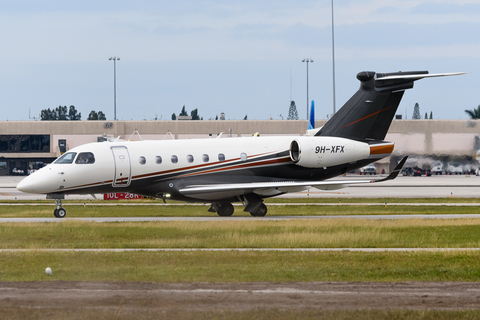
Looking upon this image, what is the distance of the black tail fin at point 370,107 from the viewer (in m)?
33.9

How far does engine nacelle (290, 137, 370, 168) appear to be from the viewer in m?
33.2

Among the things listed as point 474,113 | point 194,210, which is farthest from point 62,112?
point 194,210

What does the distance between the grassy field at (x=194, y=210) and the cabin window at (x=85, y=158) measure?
4.20m

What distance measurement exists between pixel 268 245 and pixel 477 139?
2504 inches

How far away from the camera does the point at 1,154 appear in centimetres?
11375

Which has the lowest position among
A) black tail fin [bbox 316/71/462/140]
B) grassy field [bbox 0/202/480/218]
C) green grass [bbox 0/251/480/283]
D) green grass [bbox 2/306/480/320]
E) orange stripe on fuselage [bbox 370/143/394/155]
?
grassy field [bbox 0/202/480/218]

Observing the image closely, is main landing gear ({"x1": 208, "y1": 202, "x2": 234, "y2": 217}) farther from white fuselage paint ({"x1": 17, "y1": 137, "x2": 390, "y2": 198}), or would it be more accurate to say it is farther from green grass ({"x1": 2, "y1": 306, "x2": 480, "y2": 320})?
green grass ({"x1": 2, "y1": 306, "x2": 480, "y2": 320})

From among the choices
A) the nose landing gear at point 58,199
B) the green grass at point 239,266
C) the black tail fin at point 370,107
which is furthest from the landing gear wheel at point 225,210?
the green grass at point 239,266

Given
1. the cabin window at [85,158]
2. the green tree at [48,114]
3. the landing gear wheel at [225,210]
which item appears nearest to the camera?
the cabin window at [85,158]

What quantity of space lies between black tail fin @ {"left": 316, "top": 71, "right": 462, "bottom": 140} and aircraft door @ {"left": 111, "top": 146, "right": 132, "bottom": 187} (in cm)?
1087

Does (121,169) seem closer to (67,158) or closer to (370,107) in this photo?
(67,158)

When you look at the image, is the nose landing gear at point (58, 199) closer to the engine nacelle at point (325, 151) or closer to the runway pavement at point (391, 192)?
the engine nacelle at point (325, 151)

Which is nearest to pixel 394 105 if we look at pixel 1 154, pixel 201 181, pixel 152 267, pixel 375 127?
pixel 375 127

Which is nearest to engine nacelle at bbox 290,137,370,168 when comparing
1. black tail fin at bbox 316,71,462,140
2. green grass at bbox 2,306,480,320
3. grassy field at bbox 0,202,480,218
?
black tail fin at bbox 316,71,462,140
